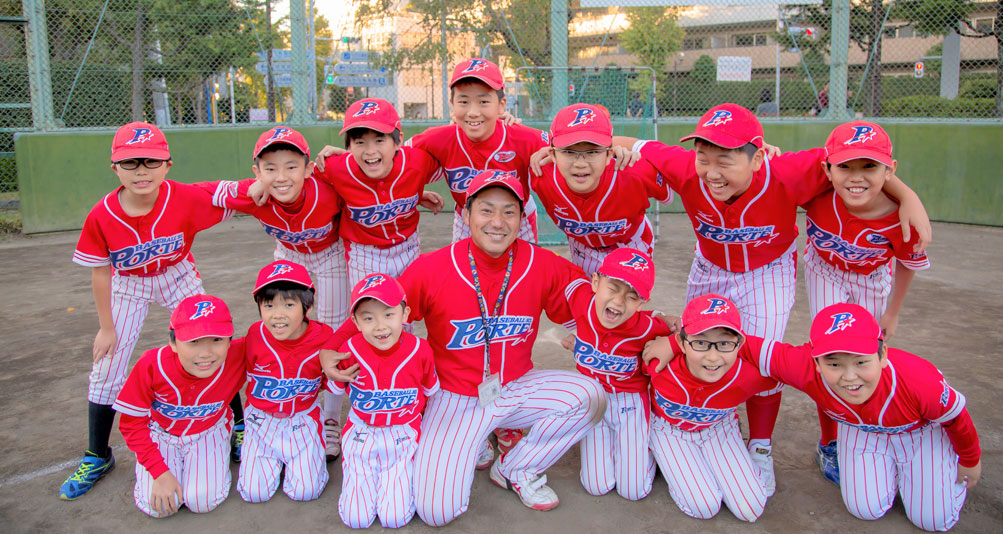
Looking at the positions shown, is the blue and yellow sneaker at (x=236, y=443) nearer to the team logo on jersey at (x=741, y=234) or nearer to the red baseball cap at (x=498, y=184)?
the red baseball cap at (x=498, y=184)

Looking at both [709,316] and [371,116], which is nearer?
[709,316]

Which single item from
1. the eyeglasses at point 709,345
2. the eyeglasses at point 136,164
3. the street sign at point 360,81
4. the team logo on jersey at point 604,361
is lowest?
the team logo on jersey at point 604,361

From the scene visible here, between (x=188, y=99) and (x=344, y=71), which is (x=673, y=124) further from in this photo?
(x=188, y=99)

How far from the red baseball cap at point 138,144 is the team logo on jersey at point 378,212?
935mm

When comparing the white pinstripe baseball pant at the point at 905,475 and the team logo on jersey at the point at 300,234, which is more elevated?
the team logo on jersey at the point at 300,234

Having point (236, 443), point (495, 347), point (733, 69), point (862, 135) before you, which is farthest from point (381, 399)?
point (733, 69)

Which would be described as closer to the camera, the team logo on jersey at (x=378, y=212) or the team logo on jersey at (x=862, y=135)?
the team logo on jersey at (x=862, y=135)

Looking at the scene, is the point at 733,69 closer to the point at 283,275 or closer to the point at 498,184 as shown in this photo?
the point at 498,184

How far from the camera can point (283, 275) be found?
10.5 feet

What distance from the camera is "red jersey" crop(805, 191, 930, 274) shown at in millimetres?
3281

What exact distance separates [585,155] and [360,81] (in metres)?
10.6

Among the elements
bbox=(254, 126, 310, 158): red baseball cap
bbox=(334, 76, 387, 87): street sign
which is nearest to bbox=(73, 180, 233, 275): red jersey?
bbox=(254, 126, 310, 158): red baseball cap

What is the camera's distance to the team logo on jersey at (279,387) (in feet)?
10.8

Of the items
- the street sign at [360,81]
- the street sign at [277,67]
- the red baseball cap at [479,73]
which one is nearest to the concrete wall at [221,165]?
the street sign at [277,67]
